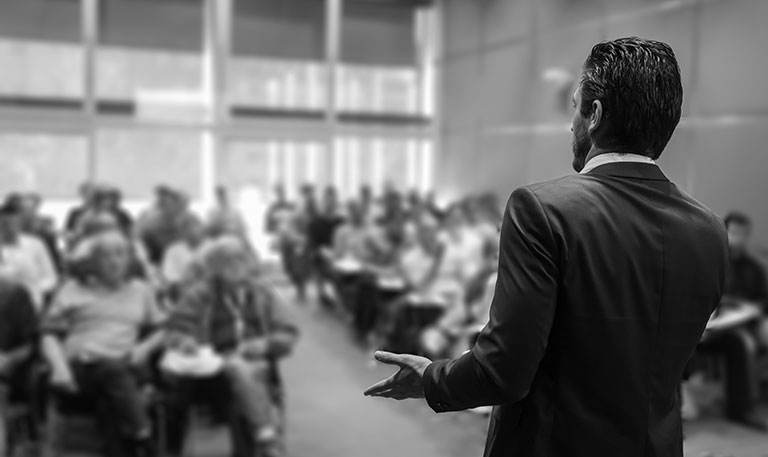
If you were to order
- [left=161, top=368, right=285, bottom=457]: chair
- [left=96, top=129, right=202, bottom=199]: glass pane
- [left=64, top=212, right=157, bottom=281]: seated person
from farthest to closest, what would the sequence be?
[left=96, top=129, right=202, bottom=199]: glass pane
[left=64, top=212, right=157, bottom=281]: seated person
[left=161, top=368, right=285, bottom=457]: chair

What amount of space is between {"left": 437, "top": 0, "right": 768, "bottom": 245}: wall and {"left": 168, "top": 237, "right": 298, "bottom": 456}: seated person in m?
1.93

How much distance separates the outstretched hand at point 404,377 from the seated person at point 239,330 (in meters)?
3.02

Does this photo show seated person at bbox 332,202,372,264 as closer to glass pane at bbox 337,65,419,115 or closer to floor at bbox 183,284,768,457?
floor at bbox 183,284,768,457

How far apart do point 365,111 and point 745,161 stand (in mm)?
7104

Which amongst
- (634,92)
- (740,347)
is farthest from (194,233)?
(634,92)

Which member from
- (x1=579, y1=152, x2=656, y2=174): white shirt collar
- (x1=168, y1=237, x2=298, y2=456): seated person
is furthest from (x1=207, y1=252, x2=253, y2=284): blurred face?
(x1=579, y1=152, x2=656, y2=174): white shirt collar

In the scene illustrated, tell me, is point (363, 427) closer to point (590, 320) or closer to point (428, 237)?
point (428, 237)

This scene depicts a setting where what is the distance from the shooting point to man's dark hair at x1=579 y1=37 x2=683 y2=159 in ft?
3.71

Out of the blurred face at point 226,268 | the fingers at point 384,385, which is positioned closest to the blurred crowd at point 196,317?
the blurred face at point 226,268

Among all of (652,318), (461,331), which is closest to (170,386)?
(461,331)

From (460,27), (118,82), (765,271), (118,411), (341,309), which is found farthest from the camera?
(460,27)

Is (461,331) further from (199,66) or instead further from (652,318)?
(199,66)

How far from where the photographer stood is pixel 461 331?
17.5 feet

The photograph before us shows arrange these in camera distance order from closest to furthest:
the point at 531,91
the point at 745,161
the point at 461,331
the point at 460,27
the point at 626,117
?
the point at 626,117 → the point at 461,331 → the point at 745,161 → the point at 531,91 → the point at 460,27
